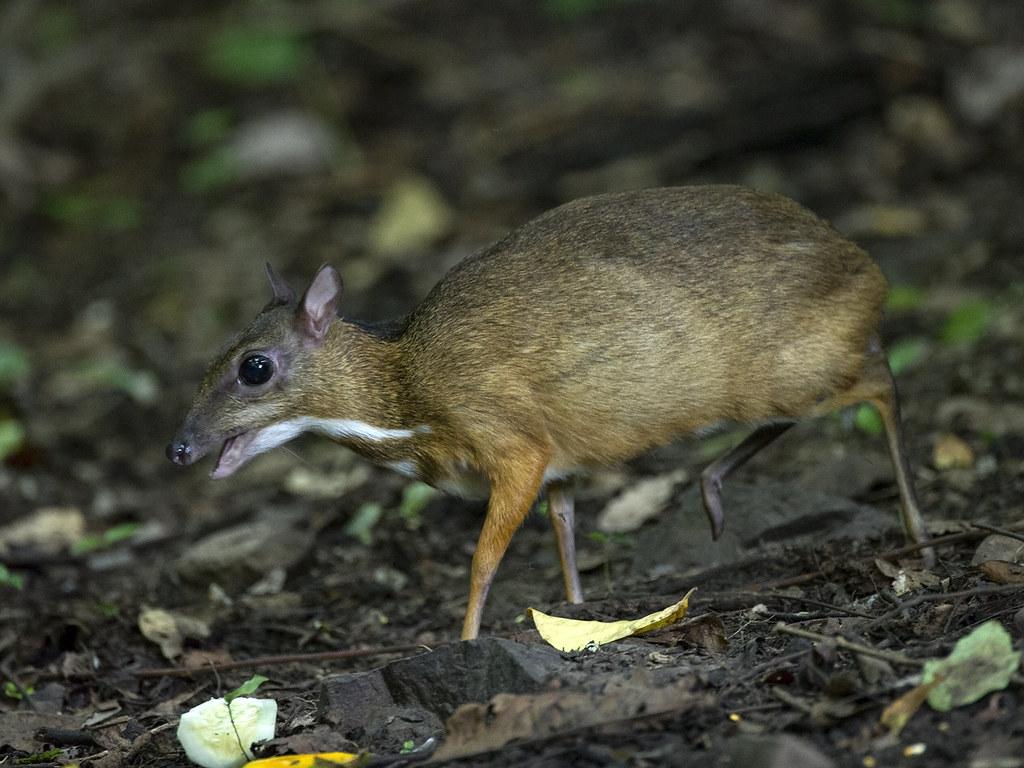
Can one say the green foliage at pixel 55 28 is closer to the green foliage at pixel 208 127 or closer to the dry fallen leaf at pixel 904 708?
the green foliage at pixel 208 127

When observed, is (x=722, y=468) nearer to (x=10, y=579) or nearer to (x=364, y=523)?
(x=364, y=523)

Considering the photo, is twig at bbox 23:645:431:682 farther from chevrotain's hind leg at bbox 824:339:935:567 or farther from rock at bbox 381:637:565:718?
chevrotain's hind leg at bbox 824:339:935:567

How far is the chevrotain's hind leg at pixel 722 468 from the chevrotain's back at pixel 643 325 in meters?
0.39

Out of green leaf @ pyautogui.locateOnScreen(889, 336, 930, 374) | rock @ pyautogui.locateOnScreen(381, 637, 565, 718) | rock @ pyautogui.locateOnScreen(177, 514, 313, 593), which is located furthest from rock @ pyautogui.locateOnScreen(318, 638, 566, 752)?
green leaf @ pyautogui.locateOnScreen(889, 336, 930, 374)

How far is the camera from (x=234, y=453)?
18.1 ft

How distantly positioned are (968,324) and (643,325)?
2832 millimetres

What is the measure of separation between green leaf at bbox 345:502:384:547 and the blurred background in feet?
0.27

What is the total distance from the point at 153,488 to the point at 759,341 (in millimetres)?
4259

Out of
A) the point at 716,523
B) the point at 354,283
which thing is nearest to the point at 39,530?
the point at 354,283

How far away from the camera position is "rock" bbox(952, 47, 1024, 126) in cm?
1040

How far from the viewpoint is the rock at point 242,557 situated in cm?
661

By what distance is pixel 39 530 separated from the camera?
25.1 ft

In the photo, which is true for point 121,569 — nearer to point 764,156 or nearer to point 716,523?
point 716,523

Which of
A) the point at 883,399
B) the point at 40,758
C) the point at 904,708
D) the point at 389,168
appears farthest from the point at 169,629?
the point at 389,168
